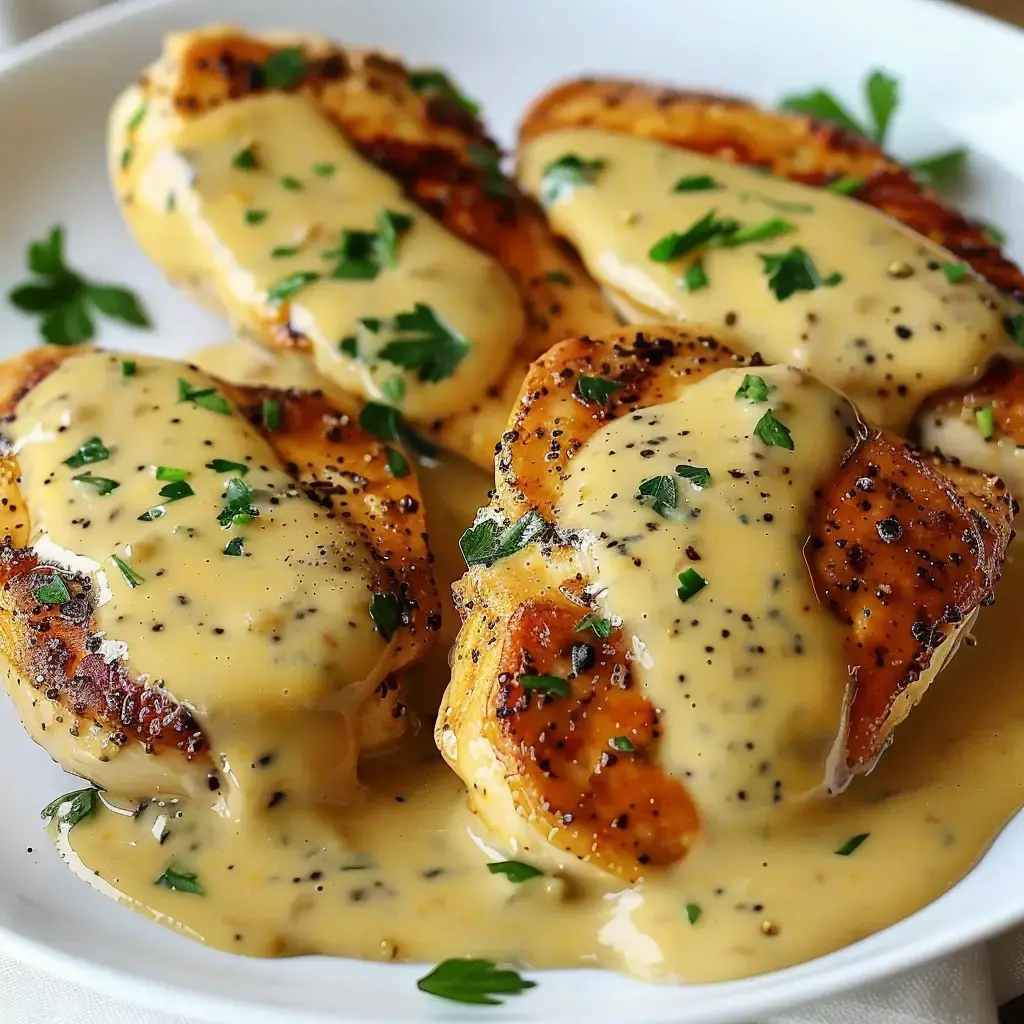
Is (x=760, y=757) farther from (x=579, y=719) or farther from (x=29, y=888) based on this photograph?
(x=29, y=888)

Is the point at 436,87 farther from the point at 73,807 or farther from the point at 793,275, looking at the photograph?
the point at 73,807

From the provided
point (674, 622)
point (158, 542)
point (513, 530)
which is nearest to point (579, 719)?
point (674, 622)

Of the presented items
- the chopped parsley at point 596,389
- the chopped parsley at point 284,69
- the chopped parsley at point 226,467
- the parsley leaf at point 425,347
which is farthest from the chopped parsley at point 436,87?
the chopped parsley at point 226,467

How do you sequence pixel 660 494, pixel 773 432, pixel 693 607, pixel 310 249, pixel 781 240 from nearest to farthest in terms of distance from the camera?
pixel 693 607 → pixel 660 494 → pixel 773 432 → pixel 781 240 → pixel 310 249

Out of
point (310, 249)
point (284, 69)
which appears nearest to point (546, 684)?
point (310, 249)

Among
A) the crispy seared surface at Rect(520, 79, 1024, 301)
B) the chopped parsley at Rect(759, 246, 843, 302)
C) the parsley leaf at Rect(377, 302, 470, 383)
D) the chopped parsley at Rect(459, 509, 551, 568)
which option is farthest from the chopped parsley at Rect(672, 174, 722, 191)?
the chopped parsley at Rect(459, 509, 551, 568)

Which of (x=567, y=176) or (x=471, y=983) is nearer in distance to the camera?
(x=471, y=983)

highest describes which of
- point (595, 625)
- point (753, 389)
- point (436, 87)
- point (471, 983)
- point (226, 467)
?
point (436, 87)

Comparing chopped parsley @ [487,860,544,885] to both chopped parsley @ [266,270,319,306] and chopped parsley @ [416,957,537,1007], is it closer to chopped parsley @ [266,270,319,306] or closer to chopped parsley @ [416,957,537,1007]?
chopped parsley @ [416,957,537,1007]
